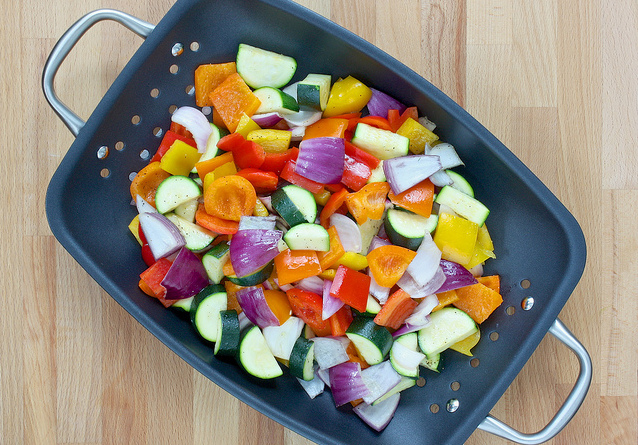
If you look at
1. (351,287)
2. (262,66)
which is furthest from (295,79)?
(351,287)

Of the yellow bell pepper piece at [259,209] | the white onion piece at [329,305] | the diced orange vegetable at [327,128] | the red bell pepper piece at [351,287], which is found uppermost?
→ the diced orange vegetable at [327,128]

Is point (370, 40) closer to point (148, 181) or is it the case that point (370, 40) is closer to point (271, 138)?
point (271, 138)

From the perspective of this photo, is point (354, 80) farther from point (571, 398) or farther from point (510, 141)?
point (571, 398)

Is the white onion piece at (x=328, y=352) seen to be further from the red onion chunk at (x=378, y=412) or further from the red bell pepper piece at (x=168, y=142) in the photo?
the red bell pepper piece at (x=168, y=142)

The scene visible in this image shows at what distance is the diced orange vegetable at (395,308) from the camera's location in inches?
58.0

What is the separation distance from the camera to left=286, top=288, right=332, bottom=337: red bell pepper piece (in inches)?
58.5

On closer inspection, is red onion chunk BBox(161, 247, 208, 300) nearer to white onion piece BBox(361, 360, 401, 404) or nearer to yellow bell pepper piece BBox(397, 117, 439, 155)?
A: white onion piece BBox(361, 360, 401, 404)

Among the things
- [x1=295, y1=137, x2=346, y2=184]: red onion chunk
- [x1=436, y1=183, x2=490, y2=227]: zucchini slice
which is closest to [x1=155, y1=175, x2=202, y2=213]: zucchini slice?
[x1=295, y1=137, x2=346, y2=184]: red onion chunk

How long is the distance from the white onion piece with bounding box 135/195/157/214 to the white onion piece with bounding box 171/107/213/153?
0.23m

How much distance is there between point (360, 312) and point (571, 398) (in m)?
0.66

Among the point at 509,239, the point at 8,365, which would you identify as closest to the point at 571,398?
the point at 509,239

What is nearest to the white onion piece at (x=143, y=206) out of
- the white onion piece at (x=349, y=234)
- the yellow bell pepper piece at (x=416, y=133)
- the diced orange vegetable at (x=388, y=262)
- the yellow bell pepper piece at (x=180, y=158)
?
the yellow bell pepper piece at (x=180, y=158)

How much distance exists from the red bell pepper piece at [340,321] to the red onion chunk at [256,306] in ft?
0.56

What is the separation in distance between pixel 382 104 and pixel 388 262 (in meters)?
0.49
